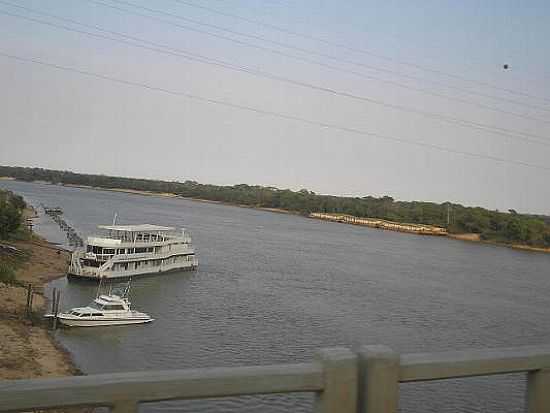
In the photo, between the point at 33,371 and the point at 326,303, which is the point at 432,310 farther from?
the point at 33,371

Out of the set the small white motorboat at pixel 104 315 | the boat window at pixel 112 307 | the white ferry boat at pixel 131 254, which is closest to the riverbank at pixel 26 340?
the small white motorboat at pixel 104 315

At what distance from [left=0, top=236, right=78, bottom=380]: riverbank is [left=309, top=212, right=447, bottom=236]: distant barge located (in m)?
68.0

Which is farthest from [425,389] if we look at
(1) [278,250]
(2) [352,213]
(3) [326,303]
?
(2) [352,213]

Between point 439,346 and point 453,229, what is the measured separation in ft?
226

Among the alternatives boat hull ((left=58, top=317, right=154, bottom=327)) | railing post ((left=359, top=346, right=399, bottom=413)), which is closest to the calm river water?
boat hull ((left=58, top=317, right=154, bottom=327))

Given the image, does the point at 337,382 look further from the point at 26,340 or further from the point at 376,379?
the point at 26,340

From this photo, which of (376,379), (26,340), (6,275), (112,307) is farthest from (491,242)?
(376,379)

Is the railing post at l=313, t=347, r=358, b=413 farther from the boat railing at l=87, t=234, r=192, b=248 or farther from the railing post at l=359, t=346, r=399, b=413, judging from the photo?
the boat railing at l=87, t=234, r=192, b=248

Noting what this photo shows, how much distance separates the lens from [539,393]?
85.8 inches

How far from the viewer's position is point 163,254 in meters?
32.7

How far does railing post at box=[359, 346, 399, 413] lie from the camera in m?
1.93

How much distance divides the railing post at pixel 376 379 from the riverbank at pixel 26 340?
508 inches

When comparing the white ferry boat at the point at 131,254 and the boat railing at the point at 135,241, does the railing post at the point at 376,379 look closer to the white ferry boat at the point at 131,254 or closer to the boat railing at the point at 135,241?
the white ferry boat at the point at 131,254

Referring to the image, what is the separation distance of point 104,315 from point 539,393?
18.9 m
